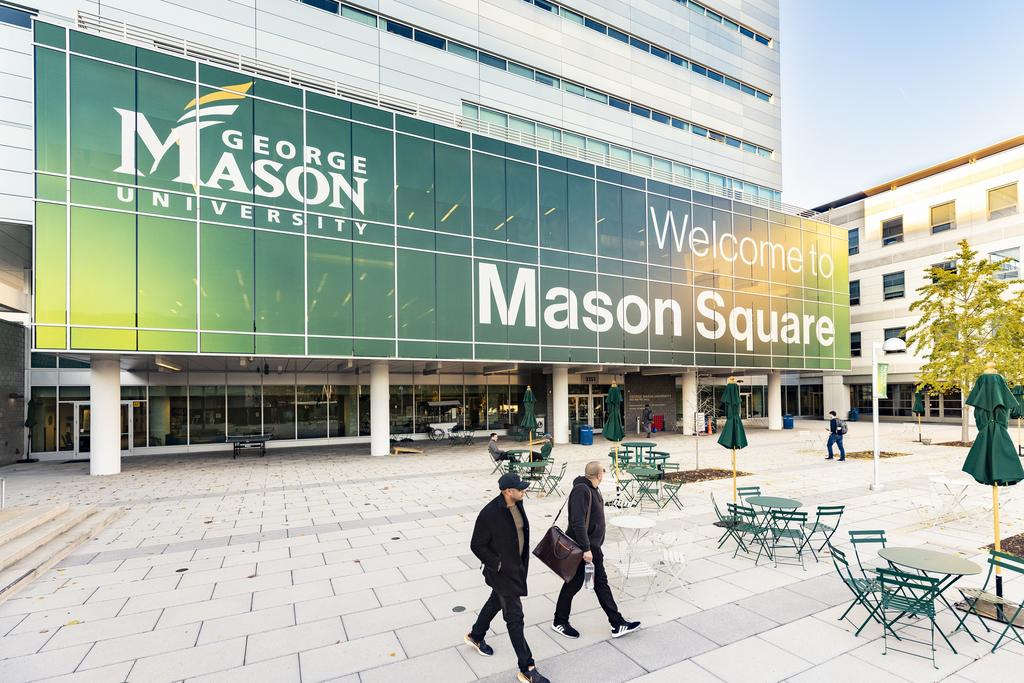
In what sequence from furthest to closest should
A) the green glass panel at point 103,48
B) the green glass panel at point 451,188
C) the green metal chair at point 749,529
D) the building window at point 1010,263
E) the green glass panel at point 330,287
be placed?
the building window at point 1010,263 → the green glass panel at point 451,188 → the green glass panel at point 330,287 → the green glass panel at point 103,48 → the green metal chair at point 749,529

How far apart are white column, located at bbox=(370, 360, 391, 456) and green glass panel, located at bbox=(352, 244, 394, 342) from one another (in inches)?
84.2

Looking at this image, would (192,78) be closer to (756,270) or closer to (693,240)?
(693,240)

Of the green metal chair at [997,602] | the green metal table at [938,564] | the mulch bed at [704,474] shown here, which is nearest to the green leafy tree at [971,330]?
the mulch bed at [704,474]

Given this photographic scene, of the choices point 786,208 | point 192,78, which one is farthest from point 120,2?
point 786,208

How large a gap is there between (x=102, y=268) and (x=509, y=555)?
1757 centimetres

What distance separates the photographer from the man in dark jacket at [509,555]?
4754mm

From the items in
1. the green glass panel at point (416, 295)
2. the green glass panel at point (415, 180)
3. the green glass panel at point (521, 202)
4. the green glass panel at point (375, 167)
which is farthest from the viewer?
the green glass panel at point (521, 202)

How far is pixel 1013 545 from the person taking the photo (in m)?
8.74

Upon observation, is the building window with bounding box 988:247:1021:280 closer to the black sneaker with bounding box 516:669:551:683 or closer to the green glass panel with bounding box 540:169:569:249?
the green glass panel with bounding box 540:169:569:249

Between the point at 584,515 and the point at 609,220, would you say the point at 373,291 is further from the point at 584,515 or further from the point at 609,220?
the point at 584,515

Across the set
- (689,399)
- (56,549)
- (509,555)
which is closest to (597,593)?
(509,555)

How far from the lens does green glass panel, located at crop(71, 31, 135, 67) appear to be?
1619 cm

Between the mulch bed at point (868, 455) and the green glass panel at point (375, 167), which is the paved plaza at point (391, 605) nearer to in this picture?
the mulch bed at point (868, 455)

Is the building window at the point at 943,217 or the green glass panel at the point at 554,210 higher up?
the building window at the point at 943,217
